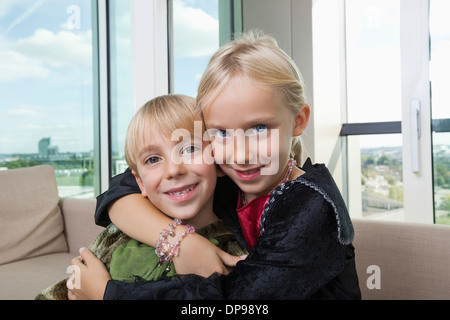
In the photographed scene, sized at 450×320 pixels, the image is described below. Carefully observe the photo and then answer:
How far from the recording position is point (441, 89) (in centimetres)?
208

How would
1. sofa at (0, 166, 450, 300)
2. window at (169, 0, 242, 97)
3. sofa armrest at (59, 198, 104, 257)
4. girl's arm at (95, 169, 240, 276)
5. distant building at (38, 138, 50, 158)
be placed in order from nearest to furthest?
girl's arm at (95, 169, 240, 276)
sofa at (0, 166, 450, 300)
sofa armrest at (59, 198, 104, 257)
distant building at (38, 138, 50, 158)
window at (169, 0, 242, 97)

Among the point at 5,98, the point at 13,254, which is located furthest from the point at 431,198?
the point at 5,98

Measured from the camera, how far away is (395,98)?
2.83 meters

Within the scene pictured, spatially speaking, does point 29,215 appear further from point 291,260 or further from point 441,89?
point 441,89

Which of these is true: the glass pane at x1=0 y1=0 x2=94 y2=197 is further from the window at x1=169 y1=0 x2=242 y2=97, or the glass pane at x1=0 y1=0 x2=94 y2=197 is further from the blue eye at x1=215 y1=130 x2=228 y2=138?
the blue eye at x1=215 y1=130 x2=228 y2=138

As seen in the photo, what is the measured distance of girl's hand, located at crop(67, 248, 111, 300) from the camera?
2.41 feet

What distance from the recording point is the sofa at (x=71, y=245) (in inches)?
35.9

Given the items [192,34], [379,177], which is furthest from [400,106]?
[192,34]

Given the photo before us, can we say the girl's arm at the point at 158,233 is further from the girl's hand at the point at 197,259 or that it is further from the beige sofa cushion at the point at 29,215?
the beige sofa cushion at the point at 29,215

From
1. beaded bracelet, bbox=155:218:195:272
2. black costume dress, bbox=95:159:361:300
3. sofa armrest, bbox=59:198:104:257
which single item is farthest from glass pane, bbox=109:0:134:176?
black costume dress, bbox=95:159:361:300

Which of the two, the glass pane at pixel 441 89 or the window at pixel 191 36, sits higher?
the window at pixel 191 36

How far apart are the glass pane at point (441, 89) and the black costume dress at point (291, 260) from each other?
1.68m

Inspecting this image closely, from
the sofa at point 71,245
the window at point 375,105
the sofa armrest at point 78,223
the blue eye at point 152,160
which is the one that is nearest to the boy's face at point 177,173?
the blue eye at point 152,160
